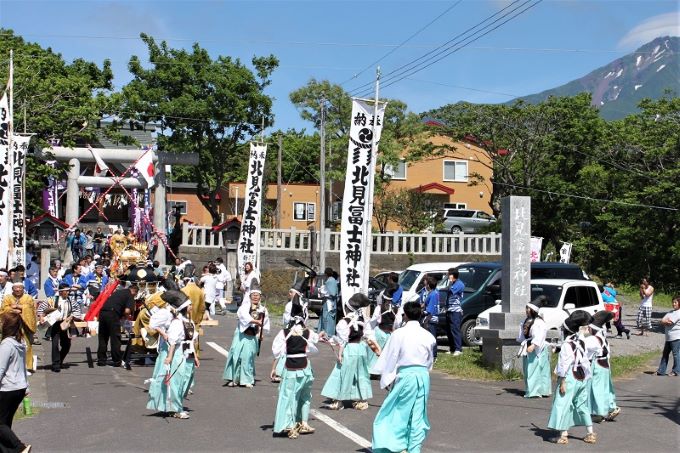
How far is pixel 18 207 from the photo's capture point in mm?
19469

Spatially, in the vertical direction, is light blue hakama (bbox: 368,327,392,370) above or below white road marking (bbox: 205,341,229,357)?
above

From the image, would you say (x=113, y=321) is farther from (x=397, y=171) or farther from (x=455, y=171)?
(x=455, y=171)

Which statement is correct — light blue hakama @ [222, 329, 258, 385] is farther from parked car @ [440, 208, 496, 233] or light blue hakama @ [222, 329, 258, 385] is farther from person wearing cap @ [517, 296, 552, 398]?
parked car @ [440, 208, 496, 233]

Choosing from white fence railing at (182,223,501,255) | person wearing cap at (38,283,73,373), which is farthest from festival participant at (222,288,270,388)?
white fence railing at (182,223,501,255)

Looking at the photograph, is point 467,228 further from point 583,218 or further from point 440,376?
point 440,376

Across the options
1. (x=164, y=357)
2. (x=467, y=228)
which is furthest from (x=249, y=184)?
(x=467, y=228)

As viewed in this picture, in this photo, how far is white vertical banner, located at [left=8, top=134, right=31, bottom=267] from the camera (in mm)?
18172

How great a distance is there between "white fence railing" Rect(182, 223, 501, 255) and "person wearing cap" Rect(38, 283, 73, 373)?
1639 cm

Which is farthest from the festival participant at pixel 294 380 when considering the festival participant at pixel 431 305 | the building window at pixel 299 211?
the building window at pixel 299 211

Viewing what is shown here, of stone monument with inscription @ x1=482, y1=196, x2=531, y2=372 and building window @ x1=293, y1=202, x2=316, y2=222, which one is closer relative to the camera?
stone monument with inscription @ x1=482, y1=196, x2=531, y2=372

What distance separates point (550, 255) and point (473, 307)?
19.0 metres

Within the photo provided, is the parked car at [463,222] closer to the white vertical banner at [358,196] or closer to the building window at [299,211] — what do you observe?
the building window at [299,211]

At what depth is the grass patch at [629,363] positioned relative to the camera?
54.9ft

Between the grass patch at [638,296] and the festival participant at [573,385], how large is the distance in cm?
2873
